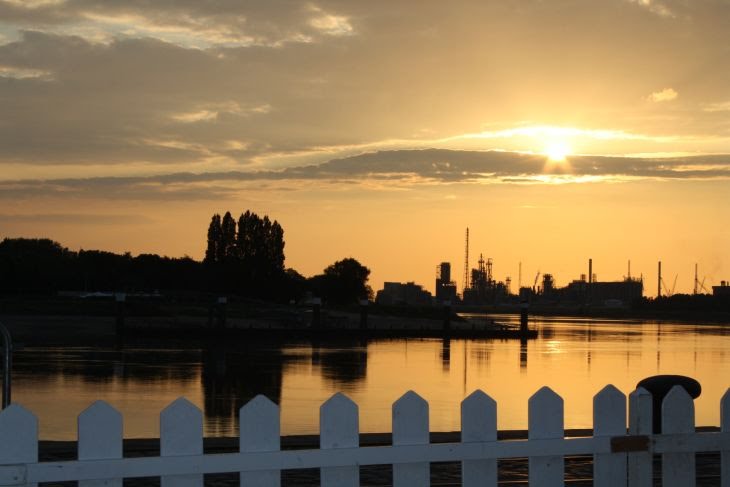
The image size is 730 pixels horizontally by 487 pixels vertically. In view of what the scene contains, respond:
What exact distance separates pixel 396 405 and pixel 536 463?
1109 millimetres

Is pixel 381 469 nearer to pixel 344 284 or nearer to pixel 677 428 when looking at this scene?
pixel 677 428

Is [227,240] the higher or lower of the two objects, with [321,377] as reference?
higher

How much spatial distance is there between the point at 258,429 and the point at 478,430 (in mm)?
1376

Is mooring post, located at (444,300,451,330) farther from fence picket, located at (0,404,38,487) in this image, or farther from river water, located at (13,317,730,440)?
fence picket, located at (0,404,38,487)

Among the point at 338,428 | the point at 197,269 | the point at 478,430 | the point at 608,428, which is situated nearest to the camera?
the point at 338,428

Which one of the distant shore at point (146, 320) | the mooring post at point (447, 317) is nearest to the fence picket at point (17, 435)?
the distant shore at point (146, 320)

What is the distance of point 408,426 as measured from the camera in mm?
6359

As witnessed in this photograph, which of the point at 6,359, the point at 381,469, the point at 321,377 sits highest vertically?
the point at 6,359

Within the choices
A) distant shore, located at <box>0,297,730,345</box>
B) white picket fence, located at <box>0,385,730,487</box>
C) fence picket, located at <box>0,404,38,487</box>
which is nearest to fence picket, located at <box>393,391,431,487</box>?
white picket fence, located at <box>0,385,730,487</box>

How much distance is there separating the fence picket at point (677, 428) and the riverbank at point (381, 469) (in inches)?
92.9

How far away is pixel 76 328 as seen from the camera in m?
67.0

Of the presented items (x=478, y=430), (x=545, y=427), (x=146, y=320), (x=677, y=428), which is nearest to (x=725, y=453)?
(x=677, y=428)

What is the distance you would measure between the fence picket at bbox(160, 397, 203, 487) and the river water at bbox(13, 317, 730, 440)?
13.3 m

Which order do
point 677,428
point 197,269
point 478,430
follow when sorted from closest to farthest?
point 478,430
point 677,428
point 197,269
